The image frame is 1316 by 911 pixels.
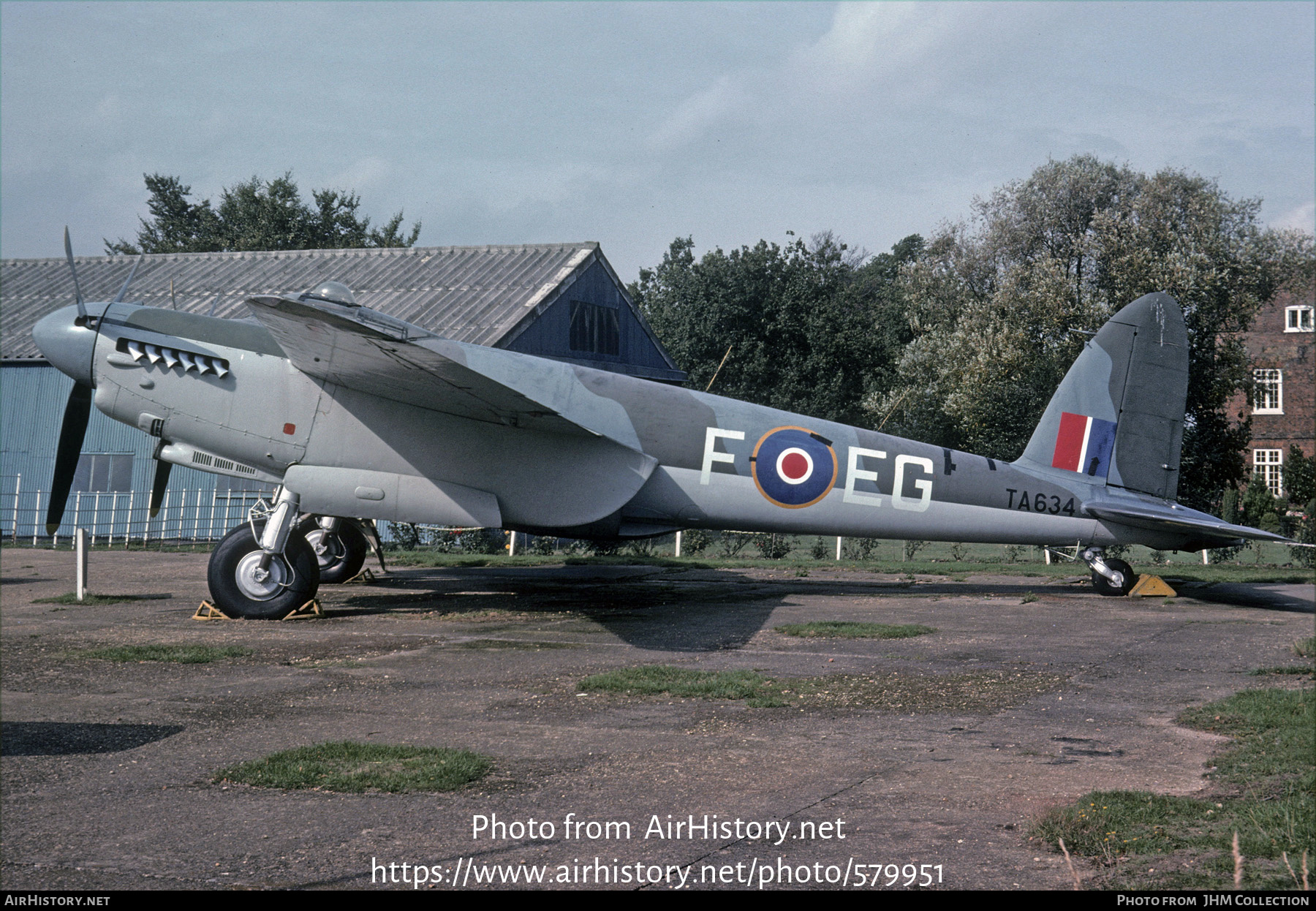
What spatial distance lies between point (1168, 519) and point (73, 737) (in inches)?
Result: 505

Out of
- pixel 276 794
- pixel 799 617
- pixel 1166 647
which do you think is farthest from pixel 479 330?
pixel 276 794

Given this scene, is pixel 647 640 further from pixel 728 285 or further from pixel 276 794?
pixel 728 285

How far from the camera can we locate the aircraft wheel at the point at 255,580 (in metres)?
11.7

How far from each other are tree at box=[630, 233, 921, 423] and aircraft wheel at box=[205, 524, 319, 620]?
34.9 metres

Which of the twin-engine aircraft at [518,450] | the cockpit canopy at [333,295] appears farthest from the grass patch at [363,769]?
the cockpit canopy at [333,295]

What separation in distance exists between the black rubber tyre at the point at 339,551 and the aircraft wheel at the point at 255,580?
10.1ft

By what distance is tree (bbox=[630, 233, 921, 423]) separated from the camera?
152ft

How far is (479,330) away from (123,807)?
22495mm

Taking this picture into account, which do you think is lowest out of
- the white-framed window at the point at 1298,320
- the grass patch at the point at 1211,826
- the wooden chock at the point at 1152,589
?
the grass patch at the point at 1211,826

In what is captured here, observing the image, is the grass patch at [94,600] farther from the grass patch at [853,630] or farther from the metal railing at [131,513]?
the metal railing at [131,513]

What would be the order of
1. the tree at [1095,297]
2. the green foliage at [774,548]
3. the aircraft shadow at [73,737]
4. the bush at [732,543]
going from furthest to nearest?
the tree at [1095,297], the bush at [732,543], the green foliage at [774,548], the aircraft shadow at [73,737]

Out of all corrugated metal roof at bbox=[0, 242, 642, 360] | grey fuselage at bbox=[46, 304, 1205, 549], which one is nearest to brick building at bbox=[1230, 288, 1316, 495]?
corrugated metal roof at bbox=[0, 242, 642, 360]

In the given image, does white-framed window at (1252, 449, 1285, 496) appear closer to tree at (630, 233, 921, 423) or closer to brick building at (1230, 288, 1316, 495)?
brick building at (1230, 288, 1316, 495)

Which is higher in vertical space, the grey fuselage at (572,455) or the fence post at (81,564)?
the grey fuselage at (572,455)
